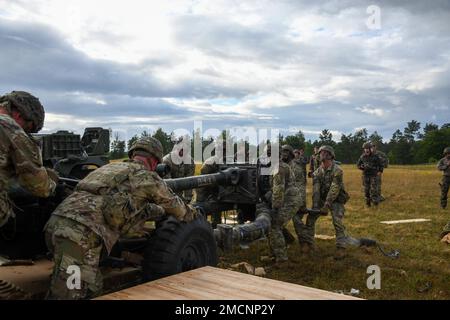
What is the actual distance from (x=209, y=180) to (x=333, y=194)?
2.39 meters

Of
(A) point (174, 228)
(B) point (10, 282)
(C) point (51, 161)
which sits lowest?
(B) point (10, 282)

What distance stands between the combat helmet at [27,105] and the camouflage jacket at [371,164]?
1283cm

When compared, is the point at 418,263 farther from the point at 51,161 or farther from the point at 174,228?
the point at 51,161

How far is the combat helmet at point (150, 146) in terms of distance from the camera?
13.9 ft

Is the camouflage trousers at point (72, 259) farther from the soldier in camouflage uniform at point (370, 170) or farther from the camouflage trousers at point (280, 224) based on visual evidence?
the soldier in camouflage uniform at point (370, 170)

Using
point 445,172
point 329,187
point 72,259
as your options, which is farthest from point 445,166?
point 72,259

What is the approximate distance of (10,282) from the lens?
3816 mm

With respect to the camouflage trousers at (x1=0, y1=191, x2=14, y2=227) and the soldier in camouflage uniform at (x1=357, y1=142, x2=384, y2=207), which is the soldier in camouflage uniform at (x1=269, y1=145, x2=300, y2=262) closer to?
the camouflage trousers at (x1=0, y1=191, x2=14, y2=227)

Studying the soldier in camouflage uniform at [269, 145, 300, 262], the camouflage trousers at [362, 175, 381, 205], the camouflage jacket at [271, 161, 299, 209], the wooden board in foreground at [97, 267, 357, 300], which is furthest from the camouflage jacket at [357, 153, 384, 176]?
the wooden board in foreground at [97, 267, 357, 300]

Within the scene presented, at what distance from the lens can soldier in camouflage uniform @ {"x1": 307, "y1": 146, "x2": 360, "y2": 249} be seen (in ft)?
27.6

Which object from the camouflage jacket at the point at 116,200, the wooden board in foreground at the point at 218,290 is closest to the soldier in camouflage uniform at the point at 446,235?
the wooden board in foreground at the point at 218,290

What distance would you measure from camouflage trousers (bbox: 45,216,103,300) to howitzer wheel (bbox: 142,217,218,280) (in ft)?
2.40
